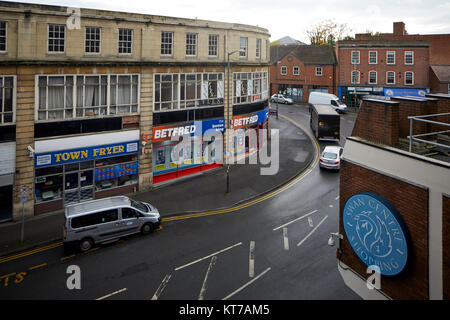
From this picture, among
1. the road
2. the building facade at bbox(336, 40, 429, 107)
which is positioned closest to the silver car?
the road

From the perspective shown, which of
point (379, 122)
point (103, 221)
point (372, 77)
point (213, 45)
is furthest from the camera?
point (372, 77)

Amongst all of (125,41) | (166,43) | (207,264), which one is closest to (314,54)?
(166,43)

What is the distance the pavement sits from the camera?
17.0 meters

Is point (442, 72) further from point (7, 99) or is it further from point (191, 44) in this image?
point (7, 99)

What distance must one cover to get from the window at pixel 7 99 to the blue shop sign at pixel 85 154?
2.54 meters

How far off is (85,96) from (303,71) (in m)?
48.7

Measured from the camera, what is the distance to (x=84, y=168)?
2102 cm

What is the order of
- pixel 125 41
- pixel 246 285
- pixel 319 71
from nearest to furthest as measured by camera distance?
pixel 246 285 → pixel 125 41 → pixel 319 71

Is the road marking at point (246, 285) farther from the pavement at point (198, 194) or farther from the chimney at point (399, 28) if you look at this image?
the chimney at point (399, 28)

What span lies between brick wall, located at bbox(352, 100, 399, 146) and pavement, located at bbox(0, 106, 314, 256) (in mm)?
12646

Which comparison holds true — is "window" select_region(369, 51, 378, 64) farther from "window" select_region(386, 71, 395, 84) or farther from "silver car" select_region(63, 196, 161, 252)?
"silver car" select_region(63, 196, 161, 252)

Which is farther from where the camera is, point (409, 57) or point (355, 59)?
point (355, 59)

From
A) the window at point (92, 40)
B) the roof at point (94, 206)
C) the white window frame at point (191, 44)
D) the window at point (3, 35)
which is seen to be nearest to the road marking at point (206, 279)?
the roof at point (94, 206)
